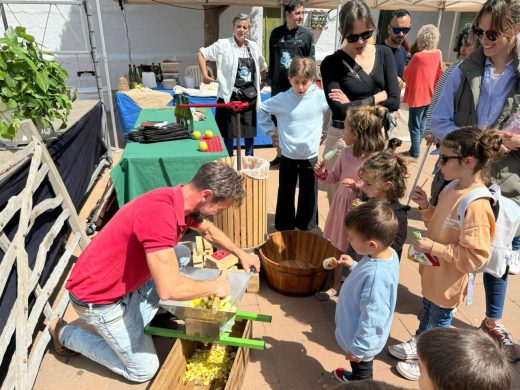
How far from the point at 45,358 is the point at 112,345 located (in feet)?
2.24

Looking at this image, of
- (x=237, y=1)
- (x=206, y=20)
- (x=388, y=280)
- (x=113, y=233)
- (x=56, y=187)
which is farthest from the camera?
(x=206, y=20)

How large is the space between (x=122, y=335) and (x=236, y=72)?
12.6ft

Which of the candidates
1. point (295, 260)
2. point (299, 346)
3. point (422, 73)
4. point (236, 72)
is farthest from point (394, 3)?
point (299, 346)

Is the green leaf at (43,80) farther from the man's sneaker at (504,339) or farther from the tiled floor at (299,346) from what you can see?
the man's sneaker at (504,339)

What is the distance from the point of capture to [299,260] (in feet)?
11.9

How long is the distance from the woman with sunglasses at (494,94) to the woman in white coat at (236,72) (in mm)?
2907

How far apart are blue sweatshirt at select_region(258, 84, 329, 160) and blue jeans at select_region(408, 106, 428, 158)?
3.55 m

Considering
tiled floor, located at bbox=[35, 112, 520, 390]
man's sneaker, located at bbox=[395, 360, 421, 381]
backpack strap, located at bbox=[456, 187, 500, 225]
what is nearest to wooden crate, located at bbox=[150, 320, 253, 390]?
tiled floor, located at bbox=[35, 112, 520, 390]

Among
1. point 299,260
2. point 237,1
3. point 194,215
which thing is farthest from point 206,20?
→ point 194,215

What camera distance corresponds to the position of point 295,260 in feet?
11.9

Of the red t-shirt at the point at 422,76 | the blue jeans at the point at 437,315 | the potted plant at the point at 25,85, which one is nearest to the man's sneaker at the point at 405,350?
the blue jeans at the point at 437,315

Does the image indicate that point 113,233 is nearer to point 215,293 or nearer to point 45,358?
point 215,293

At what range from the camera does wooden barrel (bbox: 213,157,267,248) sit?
3.35 m

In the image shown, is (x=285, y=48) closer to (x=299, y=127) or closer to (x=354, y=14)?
(x=299, y=127)
